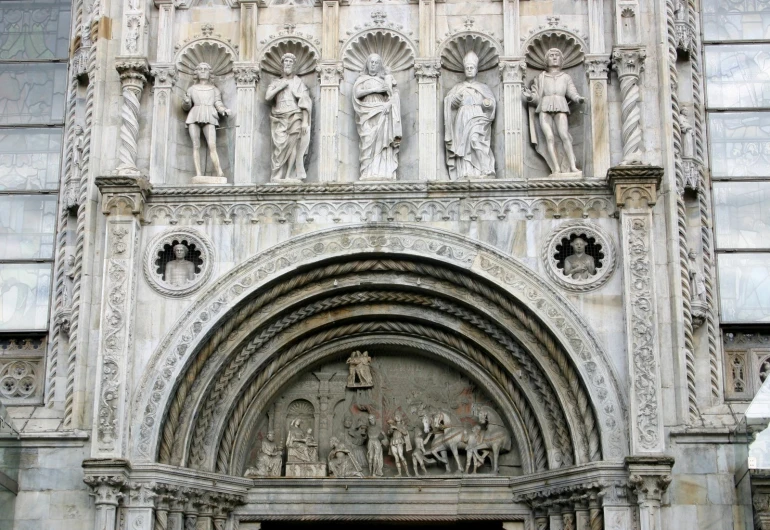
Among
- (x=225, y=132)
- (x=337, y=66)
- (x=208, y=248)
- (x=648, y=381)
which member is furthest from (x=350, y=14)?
(x=648, y=381)

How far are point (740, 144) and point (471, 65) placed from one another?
150 inches

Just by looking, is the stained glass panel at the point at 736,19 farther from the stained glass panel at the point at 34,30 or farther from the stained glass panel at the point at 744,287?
the stained glass panel at the point at 34,30

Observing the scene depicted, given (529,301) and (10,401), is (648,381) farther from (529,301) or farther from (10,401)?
(10,401)

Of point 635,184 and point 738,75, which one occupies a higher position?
point 738,75

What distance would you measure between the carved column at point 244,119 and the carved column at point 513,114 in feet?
10.9

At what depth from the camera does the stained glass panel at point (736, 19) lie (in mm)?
20766

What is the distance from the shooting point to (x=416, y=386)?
20031 millimetres

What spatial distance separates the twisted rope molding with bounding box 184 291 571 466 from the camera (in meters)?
19.0

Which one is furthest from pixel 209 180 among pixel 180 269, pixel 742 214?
pixel 742 214

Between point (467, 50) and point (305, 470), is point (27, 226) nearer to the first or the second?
point (305, 470)

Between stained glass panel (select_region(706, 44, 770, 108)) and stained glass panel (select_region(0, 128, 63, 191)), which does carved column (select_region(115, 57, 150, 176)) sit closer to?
stained glass panel (select_region(0, 128, 63, 191))

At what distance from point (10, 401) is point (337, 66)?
6.16m

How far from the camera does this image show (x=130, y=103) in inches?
779

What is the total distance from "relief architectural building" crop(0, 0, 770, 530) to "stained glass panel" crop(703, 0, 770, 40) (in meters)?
0.05
